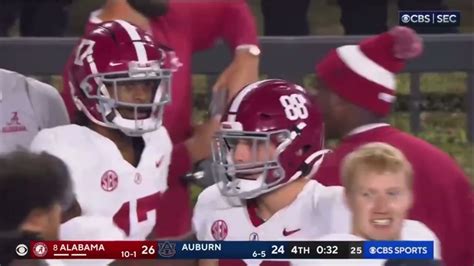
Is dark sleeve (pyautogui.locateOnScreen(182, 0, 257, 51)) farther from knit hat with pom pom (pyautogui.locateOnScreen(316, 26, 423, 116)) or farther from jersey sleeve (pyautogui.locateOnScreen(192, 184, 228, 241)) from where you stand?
jersey sleeve (pyautogui.locateOnScreen(192, 184, 228, 241))

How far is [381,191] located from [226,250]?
438 millimetres

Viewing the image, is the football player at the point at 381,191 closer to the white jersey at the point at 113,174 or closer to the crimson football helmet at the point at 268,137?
the crimson football helmet at the point at 268,137

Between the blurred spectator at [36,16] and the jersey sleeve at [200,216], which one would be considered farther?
the jersey sleeve at [200,216]

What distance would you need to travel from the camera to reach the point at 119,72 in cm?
323

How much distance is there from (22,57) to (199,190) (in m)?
0.58

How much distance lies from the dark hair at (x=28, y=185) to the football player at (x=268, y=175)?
37 cm

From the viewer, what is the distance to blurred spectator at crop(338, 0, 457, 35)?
10.4ft

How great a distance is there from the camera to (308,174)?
325cm

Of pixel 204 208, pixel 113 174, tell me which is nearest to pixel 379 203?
pixel 204 208

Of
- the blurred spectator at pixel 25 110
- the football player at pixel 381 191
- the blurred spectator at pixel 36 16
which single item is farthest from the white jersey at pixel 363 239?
the blurred spectator at pixel 36 16

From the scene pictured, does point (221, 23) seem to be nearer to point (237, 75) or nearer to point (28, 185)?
point (237, 75)

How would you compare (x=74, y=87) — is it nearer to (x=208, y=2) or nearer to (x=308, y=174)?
(x=208, y=2)

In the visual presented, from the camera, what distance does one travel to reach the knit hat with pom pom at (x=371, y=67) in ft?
10.5

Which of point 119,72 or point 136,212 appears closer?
point 119,72
